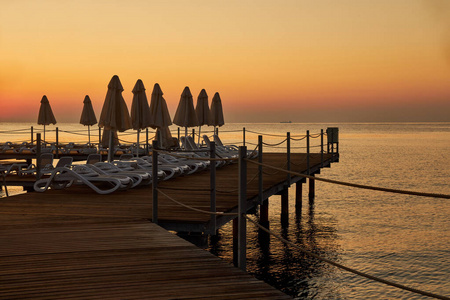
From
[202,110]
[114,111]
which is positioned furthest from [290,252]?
[202,110]

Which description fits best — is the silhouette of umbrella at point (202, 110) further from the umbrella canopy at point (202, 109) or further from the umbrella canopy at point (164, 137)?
the umbrella canopy at point (164, 137)

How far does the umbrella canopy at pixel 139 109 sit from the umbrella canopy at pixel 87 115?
9269mm

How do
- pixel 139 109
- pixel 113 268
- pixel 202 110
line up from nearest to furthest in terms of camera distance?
pixel 113 268 → pixel 139 109 → pixel 202 110

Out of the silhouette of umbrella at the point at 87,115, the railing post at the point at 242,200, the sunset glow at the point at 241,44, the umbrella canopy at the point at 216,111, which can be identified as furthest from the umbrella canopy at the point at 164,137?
the railing post at the point at 242,200

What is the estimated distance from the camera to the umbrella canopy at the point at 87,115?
22172mm

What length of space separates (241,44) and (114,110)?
61.5ft

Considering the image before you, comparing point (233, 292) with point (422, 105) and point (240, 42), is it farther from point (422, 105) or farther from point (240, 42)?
point (422, 105)

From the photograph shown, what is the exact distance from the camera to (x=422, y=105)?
54.5 metres

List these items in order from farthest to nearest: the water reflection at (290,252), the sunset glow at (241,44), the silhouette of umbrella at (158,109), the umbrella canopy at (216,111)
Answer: the sunset glow at (241,44)
the umbrella canopy at (216,111)
the silhouette of umbrella at (158,109)
the water reflection at (290,252)

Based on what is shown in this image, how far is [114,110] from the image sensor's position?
1195 cm

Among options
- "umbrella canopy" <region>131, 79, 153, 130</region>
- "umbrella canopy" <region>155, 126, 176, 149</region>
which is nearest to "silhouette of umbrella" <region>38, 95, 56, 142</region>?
"umbrella canopy" <region>155, 126, 176, 149</region>

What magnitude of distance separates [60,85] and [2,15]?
12441 millimetres

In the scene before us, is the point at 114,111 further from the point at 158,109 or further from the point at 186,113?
the point at 186,113

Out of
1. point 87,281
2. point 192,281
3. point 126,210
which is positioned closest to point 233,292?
point 192,281
